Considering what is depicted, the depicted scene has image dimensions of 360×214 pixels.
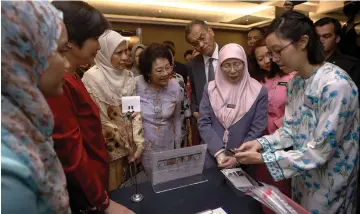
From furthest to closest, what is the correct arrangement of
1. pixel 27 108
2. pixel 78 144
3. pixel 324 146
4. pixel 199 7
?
1. pixel 199 7
2. pixel 324 146
3. pixel 78 144
4. pixel 27 108

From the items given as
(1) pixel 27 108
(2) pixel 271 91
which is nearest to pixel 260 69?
(2) pixel 271 91

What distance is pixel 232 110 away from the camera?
1674 millimetres

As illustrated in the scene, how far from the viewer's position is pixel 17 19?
46 cm

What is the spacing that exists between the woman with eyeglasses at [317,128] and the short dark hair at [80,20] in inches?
32.8

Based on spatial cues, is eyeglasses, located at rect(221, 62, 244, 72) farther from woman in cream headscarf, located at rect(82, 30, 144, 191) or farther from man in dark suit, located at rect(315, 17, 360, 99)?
man in dark suit, located at rect(315, 17, 360, 99)

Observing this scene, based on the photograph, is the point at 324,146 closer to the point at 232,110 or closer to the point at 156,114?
the point at 232,110

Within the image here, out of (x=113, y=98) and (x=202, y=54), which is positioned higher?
(x=202, y=54)

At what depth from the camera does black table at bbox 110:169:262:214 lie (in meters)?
0.99

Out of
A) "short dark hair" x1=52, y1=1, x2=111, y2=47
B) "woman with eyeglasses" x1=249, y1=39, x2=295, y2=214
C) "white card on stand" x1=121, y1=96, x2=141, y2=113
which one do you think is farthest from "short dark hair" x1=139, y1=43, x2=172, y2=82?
"short dark hair" x1=52, y1=1, x2=111, y2=47

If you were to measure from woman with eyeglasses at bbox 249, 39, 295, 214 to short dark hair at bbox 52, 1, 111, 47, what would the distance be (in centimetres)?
123

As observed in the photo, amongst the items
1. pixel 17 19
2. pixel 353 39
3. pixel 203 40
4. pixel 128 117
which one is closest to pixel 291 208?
pixel 17 19

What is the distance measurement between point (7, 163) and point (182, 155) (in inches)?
33.1

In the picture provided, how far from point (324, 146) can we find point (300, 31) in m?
0.54

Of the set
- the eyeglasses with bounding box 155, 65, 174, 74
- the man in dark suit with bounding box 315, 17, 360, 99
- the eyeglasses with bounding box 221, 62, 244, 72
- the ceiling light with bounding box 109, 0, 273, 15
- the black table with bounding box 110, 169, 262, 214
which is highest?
the ceiling light with bounding box 109, 0, 273, 15
